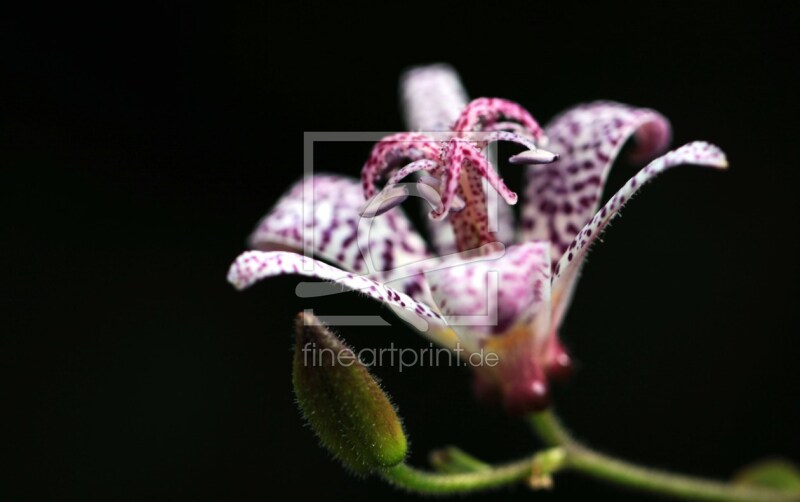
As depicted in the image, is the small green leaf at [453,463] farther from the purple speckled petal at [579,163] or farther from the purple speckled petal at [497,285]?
the purple speckled petal at [579,163]

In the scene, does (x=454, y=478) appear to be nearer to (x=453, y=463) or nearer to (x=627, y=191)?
(x=453, y=463)

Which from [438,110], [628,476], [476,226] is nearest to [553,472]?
[628,476]

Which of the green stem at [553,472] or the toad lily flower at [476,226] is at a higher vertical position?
the toad lily flower at [476,226]

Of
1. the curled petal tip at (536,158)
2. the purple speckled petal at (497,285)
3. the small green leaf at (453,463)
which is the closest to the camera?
the purple speckled petal at (497,285)

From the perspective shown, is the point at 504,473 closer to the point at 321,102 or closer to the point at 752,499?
the point at 752,499

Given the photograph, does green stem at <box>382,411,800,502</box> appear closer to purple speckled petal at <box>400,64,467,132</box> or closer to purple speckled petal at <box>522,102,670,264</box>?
purple speckled petal at <box>522,102,670,264</box>

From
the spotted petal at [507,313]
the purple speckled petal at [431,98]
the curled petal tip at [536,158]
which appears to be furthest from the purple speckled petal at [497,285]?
the purple speckled petal at [431,98]

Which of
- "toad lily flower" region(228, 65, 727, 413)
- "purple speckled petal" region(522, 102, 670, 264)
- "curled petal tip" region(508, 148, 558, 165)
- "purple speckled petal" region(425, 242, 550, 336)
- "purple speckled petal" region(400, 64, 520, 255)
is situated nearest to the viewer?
"purple speckled petal" region(425, 242, 550, 336)

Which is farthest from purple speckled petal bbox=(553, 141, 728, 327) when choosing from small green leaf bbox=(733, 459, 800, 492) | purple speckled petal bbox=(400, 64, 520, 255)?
small green leaf bbox=(733, 459, 800, 492)
